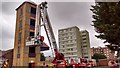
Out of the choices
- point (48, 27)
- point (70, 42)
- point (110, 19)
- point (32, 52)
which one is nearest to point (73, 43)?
point (70, 42)

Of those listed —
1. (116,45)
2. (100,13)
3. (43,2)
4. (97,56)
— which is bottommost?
(97,56)

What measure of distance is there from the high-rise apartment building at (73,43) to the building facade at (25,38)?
2095 inches

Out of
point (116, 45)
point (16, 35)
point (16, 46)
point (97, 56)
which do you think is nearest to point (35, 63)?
point (16, 46)

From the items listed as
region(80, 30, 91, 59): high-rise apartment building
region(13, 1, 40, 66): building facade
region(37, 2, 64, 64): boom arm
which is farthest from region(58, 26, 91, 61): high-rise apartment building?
region(37, 2, 64, 64): boom arm

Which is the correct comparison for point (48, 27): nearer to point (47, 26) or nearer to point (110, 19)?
point (47, 26)

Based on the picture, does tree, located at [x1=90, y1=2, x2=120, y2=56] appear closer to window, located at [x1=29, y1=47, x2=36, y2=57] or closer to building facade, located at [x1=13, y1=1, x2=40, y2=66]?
building facade, located at [x1=13, y1=1, x2=40, y2=66]

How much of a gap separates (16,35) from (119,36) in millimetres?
26746

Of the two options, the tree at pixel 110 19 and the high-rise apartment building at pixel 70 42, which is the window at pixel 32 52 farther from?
the high-rise apartment building at pixel 70 42

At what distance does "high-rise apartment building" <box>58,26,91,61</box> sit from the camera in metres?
83.1

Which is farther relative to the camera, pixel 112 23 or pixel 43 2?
pixel 43 2

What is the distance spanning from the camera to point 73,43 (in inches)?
3295

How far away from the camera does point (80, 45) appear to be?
8812 cm

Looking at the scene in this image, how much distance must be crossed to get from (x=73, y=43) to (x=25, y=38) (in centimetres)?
5693

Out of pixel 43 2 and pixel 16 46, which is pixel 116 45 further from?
pixel 16 46
